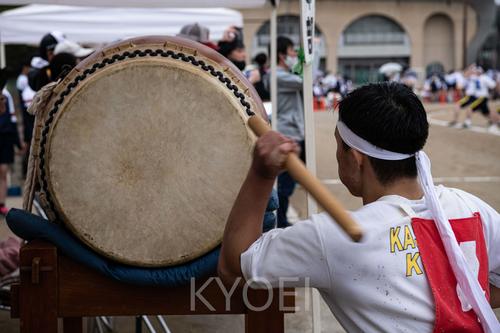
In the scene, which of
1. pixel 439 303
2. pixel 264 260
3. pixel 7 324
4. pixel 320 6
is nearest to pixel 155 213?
pixel 264 260

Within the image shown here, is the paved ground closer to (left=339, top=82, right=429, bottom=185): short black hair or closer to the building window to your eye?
(left=339, top=82, right=429, bottom=185): short black hair

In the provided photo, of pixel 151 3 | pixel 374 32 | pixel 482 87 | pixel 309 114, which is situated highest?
pixel 151 3

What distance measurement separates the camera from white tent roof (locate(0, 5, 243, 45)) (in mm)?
7418

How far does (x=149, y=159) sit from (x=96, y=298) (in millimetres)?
517

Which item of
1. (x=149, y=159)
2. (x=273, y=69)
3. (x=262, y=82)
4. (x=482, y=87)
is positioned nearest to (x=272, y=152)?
(x=149, y=159)

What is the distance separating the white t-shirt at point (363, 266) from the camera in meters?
1.57

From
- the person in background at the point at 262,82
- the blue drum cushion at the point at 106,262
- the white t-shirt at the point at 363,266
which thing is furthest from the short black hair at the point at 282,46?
the white t-shirt at the point at 363,266

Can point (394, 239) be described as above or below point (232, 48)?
below

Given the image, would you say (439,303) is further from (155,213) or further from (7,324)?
(7,324)

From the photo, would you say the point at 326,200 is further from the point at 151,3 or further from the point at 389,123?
the point at 151,3

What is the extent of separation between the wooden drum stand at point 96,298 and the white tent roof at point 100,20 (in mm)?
5310

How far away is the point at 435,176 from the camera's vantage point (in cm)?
938

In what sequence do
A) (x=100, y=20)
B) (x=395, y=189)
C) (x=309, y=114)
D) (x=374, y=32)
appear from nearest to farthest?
(x=395, y=189) → (x=309, y=114) → (x=100, y=20) → (x=374, y=32)

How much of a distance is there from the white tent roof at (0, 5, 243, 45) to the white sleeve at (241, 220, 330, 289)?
6.00m
